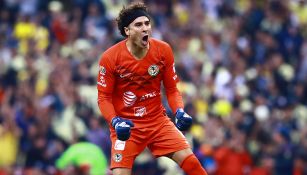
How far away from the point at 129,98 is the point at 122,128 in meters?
0.84

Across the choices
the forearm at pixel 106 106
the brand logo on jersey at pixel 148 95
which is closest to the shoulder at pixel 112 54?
the forearm at pixel 106 106

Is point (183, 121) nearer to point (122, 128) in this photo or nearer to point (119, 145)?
point (122, 128)

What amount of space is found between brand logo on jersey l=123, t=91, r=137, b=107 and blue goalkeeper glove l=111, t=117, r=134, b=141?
0.60 m

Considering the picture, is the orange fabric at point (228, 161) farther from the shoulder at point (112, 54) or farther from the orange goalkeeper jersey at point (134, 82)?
the shoulder at point (112, 54)

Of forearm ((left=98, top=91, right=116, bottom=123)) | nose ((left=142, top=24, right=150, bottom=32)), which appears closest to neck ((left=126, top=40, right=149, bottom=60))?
nose ((left=142, top=24, right=150, bottom=32))

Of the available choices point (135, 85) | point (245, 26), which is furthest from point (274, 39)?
point (135, 85)

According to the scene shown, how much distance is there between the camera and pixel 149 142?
41.0ft

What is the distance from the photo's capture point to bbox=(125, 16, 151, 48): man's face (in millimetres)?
12141

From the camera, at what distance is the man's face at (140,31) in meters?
12.1

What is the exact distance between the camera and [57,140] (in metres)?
18.3

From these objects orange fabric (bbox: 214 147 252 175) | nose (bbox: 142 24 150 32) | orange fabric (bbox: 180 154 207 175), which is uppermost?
nose (bbox: 142 24 150 32)

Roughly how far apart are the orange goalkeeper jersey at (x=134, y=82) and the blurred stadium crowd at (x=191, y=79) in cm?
482

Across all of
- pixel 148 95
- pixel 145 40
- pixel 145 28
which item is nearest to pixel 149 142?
pixel 148 95

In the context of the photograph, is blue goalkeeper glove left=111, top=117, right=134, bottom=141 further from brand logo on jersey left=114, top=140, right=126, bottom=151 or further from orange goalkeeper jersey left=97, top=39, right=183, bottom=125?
brand logo on jersey left=114, top=140, right=126, bottom=151
